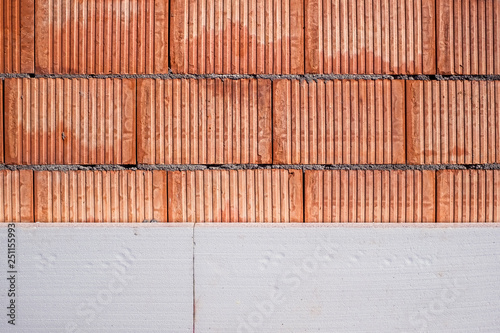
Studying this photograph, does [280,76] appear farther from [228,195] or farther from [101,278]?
[101,278]

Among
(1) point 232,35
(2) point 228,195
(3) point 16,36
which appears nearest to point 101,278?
(2) point 228,195

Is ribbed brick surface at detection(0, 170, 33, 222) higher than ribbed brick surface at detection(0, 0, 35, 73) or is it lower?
lower

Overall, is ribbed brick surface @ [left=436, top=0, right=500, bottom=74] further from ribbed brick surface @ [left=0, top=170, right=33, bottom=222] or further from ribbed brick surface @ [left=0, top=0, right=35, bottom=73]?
ribbed brick surface @ [left=0, top=170, right=33, bottom=222]

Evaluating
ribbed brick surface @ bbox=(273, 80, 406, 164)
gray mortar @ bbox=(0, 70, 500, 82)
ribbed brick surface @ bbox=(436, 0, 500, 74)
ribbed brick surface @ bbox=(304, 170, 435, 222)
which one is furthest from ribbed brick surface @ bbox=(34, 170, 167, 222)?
ribbed brick surface @ bbox=(436, 0, 500, 74)

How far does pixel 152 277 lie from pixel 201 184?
2.94ft

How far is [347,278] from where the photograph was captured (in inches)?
114

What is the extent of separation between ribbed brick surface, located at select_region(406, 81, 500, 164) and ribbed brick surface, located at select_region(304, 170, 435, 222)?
0.98ft

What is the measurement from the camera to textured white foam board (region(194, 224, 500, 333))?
9.36 feet

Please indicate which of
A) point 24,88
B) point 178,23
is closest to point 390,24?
point 178,23

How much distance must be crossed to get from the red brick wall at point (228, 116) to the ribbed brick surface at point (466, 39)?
0.41ft

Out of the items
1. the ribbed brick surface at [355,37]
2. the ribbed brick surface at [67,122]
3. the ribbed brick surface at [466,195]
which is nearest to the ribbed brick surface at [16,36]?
the ribbed brick surface at [67,122]

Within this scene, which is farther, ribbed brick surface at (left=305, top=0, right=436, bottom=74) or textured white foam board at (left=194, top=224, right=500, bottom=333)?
ribbed brick surface at (left=305, top=0, right=436, bottom=74)

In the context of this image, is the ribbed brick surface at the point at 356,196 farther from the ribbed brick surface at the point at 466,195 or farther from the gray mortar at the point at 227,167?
the ribbed brick surface at the point at 466,195

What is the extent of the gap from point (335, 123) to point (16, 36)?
2.93 metres
